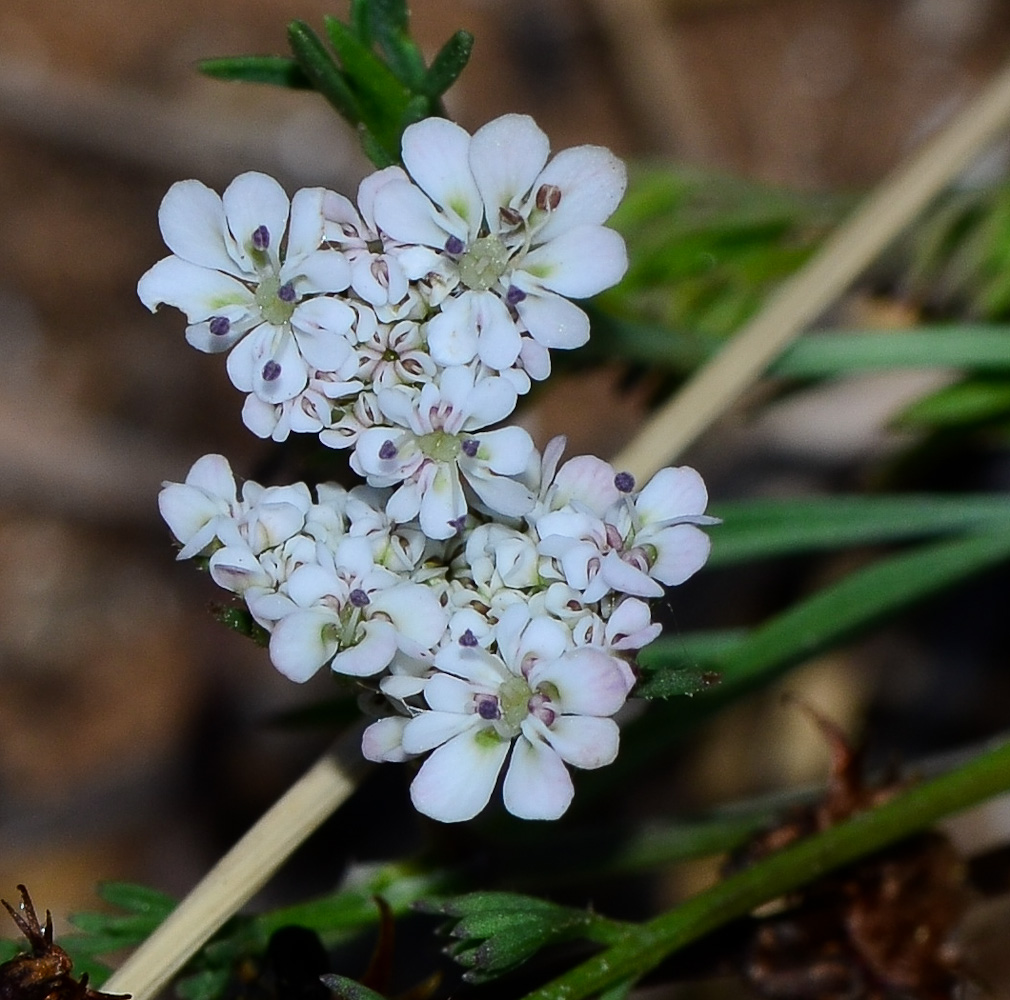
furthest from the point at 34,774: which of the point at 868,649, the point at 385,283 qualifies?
the point at 385,283

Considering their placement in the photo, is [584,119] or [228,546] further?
[584,119]

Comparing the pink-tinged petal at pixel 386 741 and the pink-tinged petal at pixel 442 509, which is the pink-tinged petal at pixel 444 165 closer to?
the pink-tinged petal at pixel 442 509

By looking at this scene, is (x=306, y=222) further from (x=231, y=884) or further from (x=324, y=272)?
(x=231, y=884)

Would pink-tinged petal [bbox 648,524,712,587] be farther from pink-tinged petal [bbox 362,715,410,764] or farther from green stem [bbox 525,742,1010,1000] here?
green stem [bbox 525,742,1010,1000]

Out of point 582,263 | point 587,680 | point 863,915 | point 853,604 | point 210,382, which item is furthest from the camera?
point 210,382

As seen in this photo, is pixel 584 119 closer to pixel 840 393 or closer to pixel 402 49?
pixel 840 393

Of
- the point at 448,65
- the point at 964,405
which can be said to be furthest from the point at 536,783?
the point at 964,405
